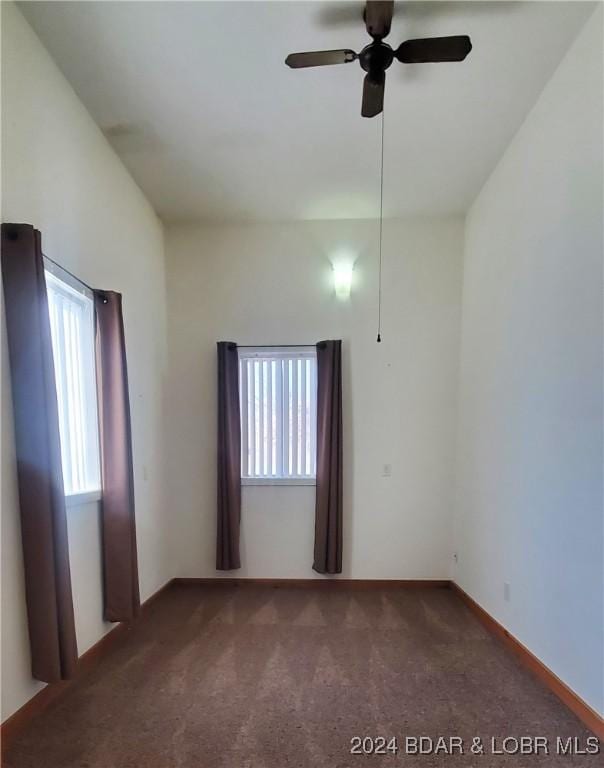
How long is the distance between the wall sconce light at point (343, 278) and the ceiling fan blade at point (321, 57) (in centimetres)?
174

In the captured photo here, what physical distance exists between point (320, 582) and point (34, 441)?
2.57m

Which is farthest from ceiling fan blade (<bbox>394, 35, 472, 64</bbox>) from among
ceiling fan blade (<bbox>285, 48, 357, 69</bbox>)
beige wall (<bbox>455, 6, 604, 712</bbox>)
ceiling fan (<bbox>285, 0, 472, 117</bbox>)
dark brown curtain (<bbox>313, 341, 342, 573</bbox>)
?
dark brown curtain (<bbox>313, 341, 342, 573</bbox>)

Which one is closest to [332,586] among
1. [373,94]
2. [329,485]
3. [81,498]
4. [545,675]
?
[329,485]

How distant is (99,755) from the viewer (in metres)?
1.55

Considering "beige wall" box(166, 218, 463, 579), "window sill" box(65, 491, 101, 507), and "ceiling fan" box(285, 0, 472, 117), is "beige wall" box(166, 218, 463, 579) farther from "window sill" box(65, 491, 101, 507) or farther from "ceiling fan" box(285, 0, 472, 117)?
"ceiling fan" box(285, 0, 472, 117)

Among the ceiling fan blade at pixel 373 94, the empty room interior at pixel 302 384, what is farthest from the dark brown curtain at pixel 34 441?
the ceiling fan blade at pixel 373 94

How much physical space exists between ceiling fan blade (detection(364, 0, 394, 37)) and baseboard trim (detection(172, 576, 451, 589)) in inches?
141

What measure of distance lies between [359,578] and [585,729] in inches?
70.1

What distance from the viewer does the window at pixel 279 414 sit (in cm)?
335

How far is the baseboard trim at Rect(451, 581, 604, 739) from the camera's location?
1638 millimetres

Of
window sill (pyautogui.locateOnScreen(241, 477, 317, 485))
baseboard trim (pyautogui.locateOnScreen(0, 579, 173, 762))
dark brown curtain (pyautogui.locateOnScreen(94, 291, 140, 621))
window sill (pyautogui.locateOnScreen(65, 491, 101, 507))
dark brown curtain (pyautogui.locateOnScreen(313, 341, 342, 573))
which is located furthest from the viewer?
window sill (pyautogui.locateOnScreen(241, 477, 317, 485))

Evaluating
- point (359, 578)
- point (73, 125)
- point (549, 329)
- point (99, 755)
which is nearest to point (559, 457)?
point (549, 329)

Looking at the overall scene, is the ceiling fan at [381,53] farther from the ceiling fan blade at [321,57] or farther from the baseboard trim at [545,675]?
the baseboard trim at [545,675]

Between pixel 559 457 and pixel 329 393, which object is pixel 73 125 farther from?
pixel 559 457
